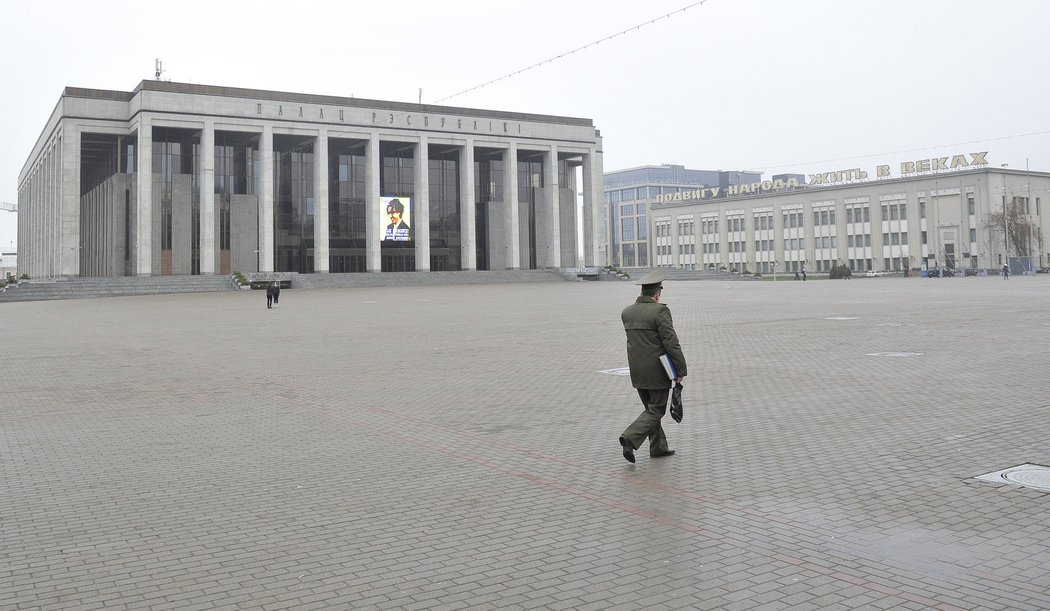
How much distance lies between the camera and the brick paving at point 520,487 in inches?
183

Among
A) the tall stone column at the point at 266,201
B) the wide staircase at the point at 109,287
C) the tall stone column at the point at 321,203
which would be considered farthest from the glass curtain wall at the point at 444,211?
the wide staircase at the point at 109,287

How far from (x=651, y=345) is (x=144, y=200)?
68.3 m

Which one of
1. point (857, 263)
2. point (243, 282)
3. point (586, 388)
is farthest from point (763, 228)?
point (586, 388)

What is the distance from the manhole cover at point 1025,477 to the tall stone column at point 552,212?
8027cm

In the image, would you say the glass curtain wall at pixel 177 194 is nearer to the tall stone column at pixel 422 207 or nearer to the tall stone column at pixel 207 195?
the tall stone column at pixel 207 195

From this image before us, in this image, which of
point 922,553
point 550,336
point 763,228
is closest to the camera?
point 922,553

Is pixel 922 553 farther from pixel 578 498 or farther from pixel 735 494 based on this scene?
pixel 578 498

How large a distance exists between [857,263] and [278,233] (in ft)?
231

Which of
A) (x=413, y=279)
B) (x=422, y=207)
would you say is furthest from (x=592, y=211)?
(x=413, y=279)

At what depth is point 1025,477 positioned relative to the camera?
21.5ft

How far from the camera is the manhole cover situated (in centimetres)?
635

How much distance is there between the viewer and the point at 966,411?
940 centimetres

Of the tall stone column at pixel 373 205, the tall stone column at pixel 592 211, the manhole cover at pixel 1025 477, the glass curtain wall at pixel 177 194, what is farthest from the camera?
the tall stone column at pixel 592 211

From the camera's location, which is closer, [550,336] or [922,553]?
[922,553]
